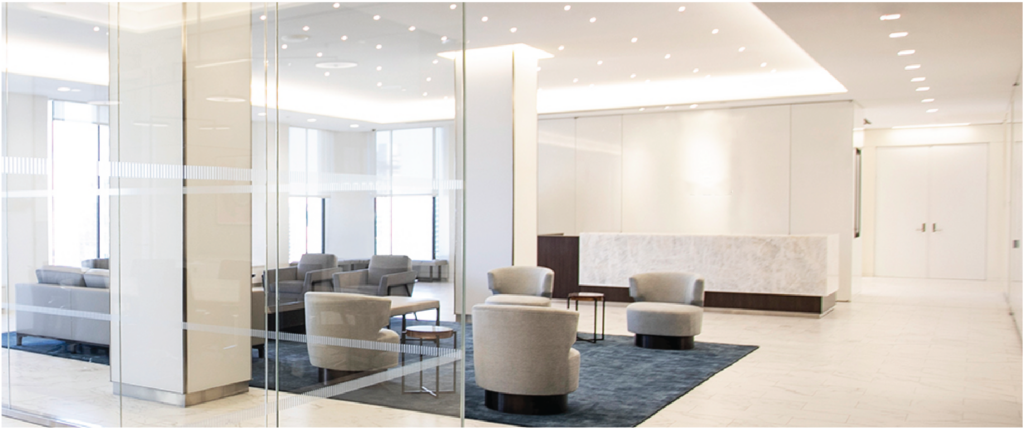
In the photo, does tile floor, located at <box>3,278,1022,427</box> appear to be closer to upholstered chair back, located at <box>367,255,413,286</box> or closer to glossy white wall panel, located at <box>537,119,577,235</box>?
upholstered chair back, located at <box>367,255,413,286</box>

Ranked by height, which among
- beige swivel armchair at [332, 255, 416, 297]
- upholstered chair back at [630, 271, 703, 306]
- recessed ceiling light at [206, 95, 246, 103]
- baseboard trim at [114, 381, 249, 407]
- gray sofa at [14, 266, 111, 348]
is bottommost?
baseboard trim at [114, 381, 249, 407]

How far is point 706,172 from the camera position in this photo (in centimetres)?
1321

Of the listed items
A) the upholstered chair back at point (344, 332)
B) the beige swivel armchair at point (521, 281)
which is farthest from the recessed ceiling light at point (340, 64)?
the beige swivel armchair at point (521, 281)

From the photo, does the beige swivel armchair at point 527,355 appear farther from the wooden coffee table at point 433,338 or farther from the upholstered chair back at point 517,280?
the upholstered chair back at point 517,280

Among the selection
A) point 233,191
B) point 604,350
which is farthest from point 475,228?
point 233,191

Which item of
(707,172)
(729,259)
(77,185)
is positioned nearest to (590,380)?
(77,185)

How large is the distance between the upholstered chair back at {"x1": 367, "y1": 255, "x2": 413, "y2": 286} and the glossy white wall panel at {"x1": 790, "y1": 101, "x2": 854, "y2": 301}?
31.2 ft

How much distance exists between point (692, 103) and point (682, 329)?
567cm

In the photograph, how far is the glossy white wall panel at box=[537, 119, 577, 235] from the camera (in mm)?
14281

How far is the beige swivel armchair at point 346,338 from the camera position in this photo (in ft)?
13.9

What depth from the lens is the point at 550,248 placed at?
1291 cm

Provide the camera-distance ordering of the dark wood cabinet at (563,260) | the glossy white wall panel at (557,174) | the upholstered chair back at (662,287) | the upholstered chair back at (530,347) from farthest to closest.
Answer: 1. the glossy white wall panel at (557,174)
2. the dark wood cabinet at (563,260)
3. the upholstered chair back at (662,287)
4. the upholstered chair back at (530,347)

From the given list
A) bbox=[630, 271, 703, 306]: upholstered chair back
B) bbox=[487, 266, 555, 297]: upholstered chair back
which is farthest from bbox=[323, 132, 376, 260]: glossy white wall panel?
bbox=[630, 271, 703, 306]: upholstered chair back

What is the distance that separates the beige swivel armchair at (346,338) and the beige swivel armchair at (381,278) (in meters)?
0.05
